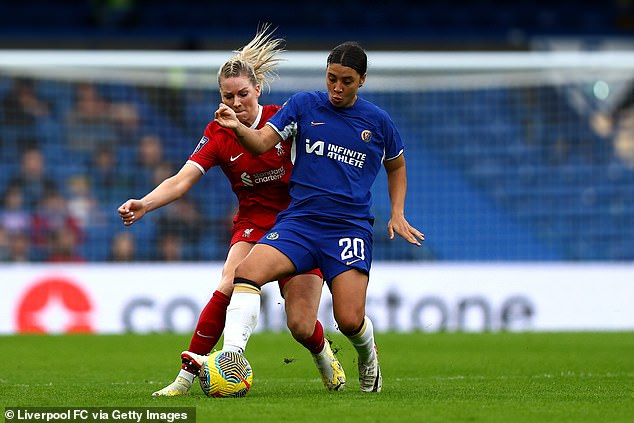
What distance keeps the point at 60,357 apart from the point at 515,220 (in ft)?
28.5

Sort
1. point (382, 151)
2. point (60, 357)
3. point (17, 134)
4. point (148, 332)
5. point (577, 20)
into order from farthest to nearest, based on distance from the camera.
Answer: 1. point (577, 20)
2. point (17, 134)
3. point (148, 332)
4. point (60, 357)
5. point (382, 151)

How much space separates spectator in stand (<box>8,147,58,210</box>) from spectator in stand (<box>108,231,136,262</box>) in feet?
3.93

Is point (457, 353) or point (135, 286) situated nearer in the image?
point (457, 353)

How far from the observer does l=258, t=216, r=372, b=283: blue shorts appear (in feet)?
22.3

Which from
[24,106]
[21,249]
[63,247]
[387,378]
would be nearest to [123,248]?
[63,247]

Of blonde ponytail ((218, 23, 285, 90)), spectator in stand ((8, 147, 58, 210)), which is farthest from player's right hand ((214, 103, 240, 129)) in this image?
spectator in stand ((8, 147, 58, 210))

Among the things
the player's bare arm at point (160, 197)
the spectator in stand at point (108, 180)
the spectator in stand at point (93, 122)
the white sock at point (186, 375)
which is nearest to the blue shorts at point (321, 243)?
the player's bare arm at point (160, 197)

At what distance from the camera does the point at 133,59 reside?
15.3 m

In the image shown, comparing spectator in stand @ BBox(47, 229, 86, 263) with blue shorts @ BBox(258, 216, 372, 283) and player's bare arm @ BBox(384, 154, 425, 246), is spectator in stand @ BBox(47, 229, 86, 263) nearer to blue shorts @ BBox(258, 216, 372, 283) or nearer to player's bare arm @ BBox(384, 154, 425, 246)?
player's bare arm @ BBox(384, 154, 425, 246)

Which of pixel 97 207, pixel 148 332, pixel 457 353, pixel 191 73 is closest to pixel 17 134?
pixel 97 207

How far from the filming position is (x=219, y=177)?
1761cm

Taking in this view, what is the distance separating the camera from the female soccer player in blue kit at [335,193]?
22.3 ft

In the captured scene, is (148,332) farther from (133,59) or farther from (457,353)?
(457,353)

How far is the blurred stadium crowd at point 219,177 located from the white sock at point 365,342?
956cm
